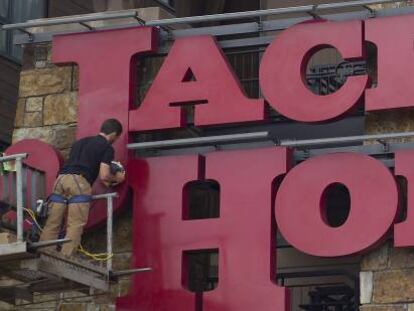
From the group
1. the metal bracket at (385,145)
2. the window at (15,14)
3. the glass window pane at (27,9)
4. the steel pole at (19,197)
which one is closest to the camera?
the steel pole at (19,197)

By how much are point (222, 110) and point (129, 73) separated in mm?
1295

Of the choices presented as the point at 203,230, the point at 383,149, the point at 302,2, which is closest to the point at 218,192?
the point at 203,230

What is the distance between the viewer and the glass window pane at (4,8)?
81.7 ft

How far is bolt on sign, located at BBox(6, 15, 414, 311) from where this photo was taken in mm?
18886

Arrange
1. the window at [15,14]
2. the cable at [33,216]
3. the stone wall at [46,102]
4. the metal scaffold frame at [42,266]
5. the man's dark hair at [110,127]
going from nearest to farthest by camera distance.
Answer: the metal scaffold frame at [42,266] → the cable at [33,216] → the man's dark hair at [110,127] → the stone wall at [46,102] → the window at [15,14]

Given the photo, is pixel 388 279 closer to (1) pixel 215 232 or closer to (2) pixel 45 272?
(1) pixel 215 232

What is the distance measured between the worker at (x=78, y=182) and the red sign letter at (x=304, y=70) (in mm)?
1856

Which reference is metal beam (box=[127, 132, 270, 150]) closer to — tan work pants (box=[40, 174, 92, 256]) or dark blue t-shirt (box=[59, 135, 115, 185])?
dark blue t-shirt (box=[59, 135, 115, 185])

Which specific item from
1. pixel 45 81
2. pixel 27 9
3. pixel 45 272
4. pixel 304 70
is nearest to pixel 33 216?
pixel 45 272

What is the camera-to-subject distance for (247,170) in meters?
19.5

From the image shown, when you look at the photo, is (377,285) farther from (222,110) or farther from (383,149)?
(222,110)

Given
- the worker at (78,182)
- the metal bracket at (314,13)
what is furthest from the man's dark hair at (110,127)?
the metal bracket at (314,13)

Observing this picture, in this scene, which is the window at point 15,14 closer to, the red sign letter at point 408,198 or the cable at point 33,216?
the cable at point 33,216

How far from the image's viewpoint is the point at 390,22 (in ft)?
63.7
